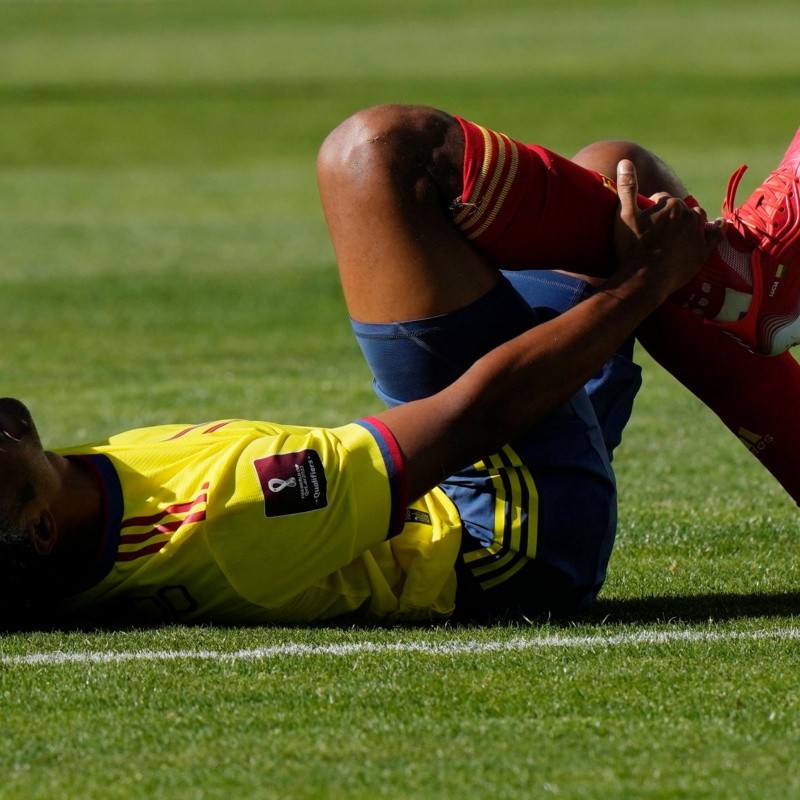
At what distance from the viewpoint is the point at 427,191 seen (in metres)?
3.72

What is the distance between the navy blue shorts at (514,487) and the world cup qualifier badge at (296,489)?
42 centimetres

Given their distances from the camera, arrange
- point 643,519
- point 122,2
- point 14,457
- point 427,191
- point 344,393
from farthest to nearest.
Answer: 1. point 122,2
2. point 344,393
3. point 643,519
4. point 427,191
5. point 14,457

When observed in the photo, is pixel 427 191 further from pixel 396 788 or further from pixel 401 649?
pixel 396 788

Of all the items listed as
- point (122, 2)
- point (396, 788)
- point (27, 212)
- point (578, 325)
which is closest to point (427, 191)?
point (578, 325)

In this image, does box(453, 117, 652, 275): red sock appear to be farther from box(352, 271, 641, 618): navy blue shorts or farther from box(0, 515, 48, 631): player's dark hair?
box(0, 515, 48, 631): player's dark hair

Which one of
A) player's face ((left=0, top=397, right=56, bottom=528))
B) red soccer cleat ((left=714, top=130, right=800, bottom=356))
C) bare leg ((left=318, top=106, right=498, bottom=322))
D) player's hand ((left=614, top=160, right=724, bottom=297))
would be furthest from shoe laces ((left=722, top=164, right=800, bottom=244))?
player's face ((left=0, top=397, right=56, bottom=528))

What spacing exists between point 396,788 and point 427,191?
4.86 feet

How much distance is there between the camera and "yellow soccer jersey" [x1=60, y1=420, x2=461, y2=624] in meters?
3.58

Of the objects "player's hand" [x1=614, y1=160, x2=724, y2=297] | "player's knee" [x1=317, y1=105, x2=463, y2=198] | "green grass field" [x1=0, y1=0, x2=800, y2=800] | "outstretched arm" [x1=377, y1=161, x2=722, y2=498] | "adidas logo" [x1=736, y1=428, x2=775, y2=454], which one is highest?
"player's knee" [x1=317, y1=105, x2=463, y2=198]

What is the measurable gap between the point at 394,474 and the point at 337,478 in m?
0.12

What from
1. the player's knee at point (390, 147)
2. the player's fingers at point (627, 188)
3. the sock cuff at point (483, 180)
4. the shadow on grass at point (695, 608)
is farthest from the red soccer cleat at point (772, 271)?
the player's knee at point (390, 147)

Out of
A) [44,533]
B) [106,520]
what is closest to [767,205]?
[106,520]

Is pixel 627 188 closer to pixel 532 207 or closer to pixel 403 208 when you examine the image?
pixel 532 207

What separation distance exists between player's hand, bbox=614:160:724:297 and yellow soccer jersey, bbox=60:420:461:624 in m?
0.77
